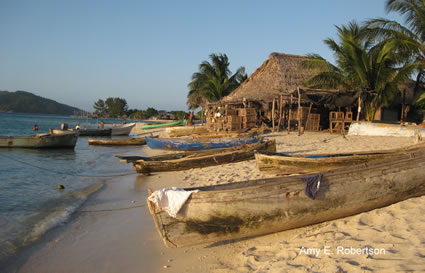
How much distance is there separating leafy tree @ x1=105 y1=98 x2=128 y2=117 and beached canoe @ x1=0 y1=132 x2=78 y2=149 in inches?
3204

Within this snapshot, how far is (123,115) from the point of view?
315ft

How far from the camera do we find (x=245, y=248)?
3.75 meters

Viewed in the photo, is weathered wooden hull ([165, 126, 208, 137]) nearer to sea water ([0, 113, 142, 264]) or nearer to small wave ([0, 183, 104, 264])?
sea water ([0, 113, 142, 264])

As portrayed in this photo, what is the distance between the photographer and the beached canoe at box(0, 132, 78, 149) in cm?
1576

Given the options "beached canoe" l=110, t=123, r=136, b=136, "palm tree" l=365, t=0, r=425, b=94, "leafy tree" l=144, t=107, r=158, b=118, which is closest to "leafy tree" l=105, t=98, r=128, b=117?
"leafy tree" l=144, t=107, r=158, b=118

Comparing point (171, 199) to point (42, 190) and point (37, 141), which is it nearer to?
point (42, 190)

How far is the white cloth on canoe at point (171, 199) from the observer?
3488 mm

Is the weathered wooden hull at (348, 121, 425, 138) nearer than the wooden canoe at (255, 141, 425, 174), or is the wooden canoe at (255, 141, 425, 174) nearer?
the wooden canoe at (255, 141, 425, 174)

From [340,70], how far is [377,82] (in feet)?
8.05

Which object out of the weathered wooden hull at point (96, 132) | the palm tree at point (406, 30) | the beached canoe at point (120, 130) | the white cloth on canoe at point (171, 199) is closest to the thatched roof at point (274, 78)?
the palm tree at point (406, 30)

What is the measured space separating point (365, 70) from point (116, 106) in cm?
9096

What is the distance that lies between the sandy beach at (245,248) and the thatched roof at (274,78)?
1471cm

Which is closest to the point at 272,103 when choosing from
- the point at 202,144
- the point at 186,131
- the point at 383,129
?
the point at 186,131

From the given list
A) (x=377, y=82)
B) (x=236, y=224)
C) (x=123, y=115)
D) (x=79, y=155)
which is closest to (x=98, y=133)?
(x=79, y=155)
